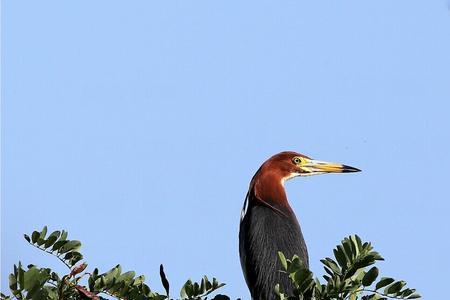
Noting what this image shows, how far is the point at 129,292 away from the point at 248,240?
217 cm

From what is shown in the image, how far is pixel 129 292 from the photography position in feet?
12.0

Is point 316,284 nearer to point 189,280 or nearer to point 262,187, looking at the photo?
point 189,280

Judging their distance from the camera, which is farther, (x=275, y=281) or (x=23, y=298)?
(x=275, y=281)

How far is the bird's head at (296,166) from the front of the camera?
6.58 metres

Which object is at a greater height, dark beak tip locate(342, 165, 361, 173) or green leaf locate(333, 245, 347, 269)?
dark beak tip locate(342, 165, 361, 173)

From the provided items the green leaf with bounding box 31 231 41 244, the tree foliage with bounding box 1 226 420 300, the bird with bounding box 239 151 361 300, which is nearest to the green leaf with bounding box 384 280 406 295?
the tree foliage with bounding box 1 226 420 300

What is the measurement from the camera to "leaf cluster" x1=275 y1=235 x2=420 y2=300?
3.39 m

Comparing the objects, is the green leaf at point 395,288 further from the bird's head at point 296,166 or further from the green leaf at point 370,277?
the bird's head at point 296,166

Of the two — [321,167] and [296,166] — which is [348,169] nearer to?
[321,167]

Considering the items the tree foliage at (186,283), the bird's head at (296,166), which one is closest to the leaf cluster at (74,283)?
the tree foliage at (186,283)

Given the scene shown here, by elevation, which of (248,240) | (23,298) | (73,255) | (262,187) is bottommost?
(23,298)

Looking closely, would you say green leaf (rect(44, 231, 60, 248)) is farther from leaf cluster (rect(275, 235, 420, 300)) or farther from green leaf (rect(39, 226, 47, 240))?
leaf cluster (rect(275, 235, 420, 300))

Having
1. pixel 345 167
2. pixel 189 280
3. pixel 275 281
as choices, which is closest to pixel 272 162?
pixel 345 167

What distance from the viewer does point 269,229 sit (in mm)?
5770
